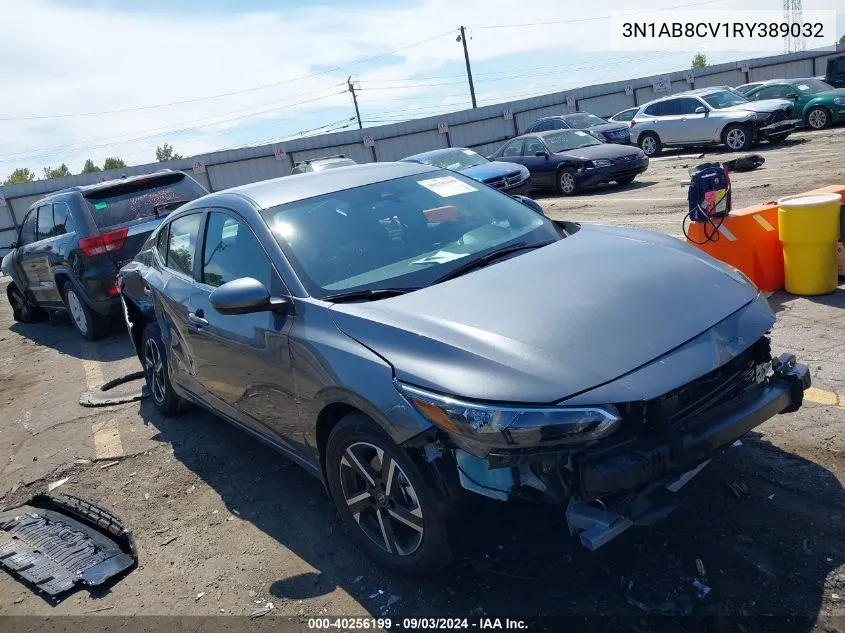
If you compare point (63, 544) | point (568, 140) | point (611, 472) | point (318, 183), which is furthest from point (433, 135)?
point (611, 472)

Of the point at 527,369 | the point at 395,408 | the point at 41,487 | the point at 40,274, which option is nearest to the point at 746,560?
the point at 527,369

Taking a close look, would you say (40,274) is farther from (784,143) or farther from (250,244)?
(784,143)

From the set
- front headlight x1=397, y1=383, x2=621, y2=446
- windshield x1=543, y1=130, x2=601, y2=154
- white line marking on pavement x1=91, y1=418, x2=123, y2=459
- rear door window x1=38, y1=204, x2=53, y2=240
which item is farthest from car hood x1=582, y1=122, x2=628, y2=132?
front headlight x1=397, y1=383, x2=621, y2=446

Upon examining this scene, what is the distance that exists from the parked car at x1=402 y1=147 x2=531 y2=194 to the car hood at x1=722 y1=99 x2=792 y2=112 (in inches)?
270

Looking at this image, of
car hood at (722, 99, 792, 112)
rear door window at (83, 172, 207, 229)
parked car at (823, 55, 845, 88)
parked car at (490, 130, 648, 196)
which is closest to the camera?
rear door window at (83, 172, 207, 229)

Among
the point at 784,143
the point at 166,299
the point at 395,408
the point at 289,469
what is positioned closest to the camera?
the point at 395,408

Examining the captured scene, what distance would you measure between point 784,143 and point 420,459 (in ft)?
61.1

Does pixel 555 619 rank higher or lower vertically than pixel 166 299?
lower

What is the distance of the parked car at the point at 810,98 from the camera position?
19438 millimetres

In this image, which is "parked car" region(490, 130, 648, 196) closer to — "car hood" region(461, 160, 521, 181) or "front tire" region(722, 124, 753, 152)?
"car hood" region(461, 160, 521, 181)

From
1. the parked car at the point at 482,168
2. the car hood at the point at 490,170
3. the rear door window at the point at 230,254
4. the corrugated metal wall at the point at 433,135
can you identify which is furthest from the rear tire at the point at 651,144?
the rear door window at the point at 230,254

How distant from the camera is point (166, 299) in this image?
4.90m

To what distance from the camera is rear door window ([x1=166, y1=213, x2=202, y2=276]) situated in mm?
4648

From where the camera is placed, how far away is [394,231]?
3.83 metres
